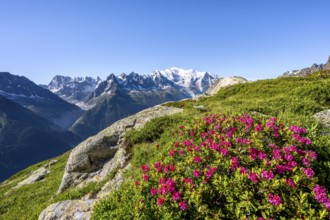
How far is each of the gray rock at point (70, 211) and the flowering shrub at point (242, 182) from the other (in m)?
→ 3.90

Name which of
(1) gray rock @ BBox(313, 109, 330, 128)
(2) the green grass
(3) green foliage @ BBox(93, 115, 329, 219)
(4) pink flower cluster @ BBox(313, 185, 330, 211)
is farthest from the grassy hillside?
(1) gray rock @ BBox(313, 109, 330, 128)

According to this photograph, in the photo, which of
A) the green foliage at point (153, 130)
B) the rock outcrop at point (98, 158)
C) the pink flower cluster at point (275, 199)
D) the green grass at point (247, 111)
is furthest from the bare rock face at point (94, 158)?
the pink flower cluster at point (275, 199)

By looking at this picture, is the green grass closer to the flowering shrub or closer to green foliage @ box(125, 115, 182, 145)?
green foliage @ box(125, 115, 182, 145)

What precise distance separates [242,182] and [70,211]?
8.31 meters

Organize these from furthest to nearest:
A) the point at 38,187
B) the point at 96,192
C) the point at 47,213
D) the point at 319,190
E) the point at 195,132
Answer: the point at 38,187 → the point at 96,192 → the point at 47,213 → the point at 195,132 → the point at 319,190

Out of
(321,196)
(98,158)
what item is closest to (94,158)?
(98,158)

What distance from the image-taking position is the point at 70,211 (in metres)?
11.0

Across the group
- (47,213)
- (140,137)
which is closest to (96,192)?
(47,213)

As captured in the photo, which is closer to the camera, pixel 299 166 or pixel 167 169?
pixel 299 166

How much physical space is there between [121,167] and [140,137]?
2835 mm

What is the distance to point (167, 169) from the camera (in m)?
7.72

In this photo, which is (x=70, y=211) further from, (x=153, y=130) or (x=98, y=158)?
(x=98, y=158)

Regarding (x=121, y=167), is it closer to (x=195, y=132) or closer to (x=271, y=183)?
(x=195, y=132)

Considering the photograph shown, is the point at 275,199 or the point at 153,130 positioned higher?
the point at 153,130
